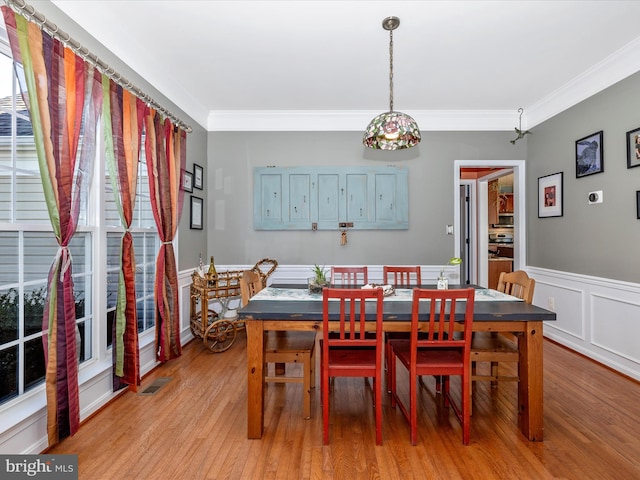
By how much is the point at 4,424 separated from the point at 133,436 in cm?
64

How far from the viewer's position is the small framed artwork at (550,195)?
145 inches

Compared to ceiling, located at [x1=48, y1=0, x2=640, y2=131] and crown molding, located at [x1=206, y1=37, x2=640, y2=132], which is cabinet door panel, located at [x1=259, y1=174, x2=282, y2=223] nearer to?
crown molding, located at [x1=206, y1=37, x2=640, y2=132]

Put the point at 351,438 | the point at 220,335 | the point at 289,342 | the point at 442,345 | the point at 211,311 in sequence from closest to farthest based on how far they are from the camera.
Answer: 1. the point at 442,345
2. the point at 351,438
3. the point at 289,342
4. the point at 220,335
5. the point at 211,311

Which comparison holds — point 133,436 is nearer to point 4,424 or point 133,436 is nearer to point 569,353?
point 4,424

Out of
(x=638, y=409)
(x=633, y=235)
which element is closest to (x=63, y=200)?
(x=638, y=409)

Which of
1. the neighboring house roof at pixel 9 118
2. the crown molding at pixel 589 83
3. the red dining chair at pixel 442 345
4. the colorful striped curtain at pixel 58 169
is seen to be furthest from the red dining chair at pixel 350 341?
the crown molding at pixel 589 83

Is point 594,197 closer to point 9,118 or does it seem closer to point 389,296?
point 389,296

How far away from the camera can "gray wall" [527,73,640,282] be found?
9.41 feet

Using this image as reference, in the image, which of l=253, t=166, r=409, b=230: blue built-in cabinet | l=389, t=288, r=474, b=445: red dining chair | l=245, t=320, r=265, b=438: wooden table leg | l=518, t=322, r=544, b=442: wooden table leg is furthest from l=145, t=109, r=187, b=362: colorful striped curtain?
l=518, t=322, r=544, b=442: wooden table leg

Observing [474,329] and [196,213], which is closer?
[474,329]

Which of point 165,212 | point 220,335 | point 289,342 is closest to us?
point 289,342

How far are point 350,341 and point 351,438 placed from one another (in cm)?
62

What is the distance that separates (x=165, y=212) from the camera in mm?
3039

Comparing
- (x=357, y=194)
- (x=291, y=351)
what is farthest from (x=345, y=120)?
(x=291, y=351)
